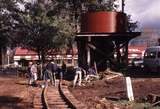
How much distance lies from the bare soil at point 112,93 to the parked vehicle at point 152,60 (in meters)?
4.09

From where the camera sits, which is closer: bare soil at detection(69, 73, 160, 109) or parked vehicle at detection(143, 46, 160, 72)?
bare soil at detection(69, 73, 160, 109)

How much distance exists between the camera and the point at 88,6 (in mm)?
62812

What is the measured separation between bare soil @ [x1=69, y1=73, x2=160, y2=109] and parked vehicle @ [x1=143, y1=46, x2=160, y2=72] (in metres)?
4.09

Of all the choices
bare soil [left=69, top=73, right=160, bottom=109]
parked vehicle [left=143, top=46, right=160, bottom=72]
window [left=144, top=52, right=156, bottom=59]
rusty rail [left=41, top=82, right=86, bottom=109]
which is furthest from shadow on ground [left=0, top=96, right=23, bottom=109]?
window [left=144, top=52, right=156, bottom=59]

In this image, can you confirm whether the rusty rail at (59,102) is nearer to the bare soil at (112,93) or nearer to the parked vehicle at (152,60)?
the bare soil at (112,93)

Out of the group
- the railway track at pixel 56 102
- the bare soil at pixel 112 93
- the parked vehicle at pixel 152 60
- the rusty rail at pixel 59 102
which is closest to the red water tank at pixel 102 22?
the parked vehicle at pixel 152 60

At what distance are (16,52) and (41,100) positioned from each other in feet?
296

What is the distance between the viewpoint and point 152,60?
38344 mm

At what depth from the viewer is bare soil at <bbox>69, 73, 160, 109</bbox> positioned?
20.2 meters

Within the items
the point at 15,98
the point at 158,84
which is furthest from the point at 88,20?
the point at 15,98

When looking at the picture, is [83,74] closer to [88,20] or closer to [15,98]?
[88,20]

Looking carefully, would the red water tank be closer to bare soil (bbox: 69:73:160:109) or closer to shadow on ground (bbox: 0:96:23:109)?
bare soil (bbox: 69:73:160:109)

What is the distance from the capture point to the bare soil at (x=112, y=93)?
794 inches

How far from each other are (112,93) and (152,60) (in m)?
14.1
